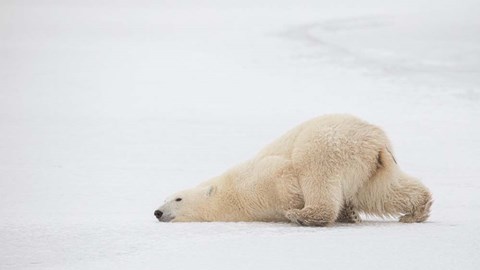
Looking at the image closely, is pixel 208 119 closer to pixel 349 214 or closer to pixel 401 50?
pixel 349 214

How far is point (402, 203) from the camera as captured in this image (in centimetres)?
439

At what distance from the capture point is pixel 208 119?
30.5 ft

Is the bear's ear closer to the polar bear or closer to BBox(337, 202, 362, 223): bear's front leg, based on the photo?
the polar bear

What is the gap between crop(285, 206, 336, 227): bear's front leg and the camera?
167 inches

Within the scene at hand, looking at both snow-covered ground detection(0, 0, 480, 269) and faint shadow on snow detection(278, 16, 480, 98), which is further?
faint shadow on snow detection(278, 16, 480, 98)

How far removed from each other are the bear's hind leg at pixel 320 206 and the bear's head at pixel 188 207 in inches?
26.5

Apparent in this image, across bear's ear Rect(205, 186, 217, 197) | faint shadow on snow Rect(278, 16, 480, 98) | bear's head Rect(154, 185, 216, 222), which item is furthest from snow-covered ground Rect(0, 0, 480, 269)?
bear's ear Rect(205, 186, 217, 197)

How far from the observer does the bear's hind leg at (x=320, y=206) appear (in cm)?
425

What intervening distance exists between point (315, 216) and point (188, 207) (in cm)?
93

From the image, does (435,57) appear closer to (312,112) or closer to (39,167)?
(312,112)

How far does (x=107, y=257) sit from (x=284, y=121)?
5.79 m

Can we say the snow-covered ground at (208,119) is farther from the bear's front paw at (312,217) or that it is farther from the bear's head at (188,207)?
the bear's head at (188,207)

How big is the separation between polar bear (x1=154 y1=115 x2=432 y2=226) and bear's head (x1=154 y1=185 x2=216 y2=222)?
0.11 meters

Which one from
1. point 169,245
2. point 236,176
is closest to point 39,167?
point 236,176
